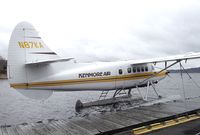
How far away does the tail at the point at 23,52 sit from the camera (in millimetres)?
9086

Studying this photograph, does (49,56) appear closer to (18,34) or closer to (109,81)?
(18,34)

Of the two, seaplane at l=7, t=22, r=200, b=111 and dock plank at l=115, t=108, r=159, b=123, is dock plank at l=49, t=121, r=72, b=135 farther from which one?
dock plank at l=115, t=108, r=159, b=123

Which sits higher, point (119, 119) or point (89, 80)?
point (89, 80)

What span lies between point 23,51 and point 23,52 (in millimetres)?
39

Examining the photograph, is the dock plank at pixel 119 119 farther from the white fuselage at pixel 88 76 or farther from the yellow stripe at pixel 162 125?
the white fuselage at pixel 88 76

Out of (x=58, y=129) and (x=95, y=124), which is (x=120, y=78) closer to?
(x=95, y=124)

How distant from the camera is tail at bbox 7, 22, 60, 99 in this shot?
29.8ft

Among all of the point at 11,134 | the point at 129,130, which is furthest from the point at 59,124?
the point at 129,130

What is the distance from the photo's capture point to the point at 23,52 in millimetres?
9359

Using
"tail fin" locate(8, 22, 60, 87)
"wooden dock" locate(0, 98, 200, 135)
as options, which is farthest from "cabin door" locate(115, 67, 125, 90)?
"tail fin" locate(8, 22, 60, 87)

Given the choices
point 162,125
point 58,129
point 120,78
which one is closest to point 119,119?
point 162,125

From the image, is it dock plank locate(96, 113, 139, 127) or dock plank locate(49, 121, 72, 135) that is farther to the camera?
dock plank locate(96, 113, 139, 127)

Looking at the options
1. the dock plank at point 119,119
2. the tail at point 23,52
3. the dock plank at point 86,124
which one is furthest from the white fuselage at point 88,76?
the dock plank at point 119,119

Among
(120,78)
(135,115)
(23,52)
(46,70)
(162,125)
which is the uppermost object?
(23,52)
